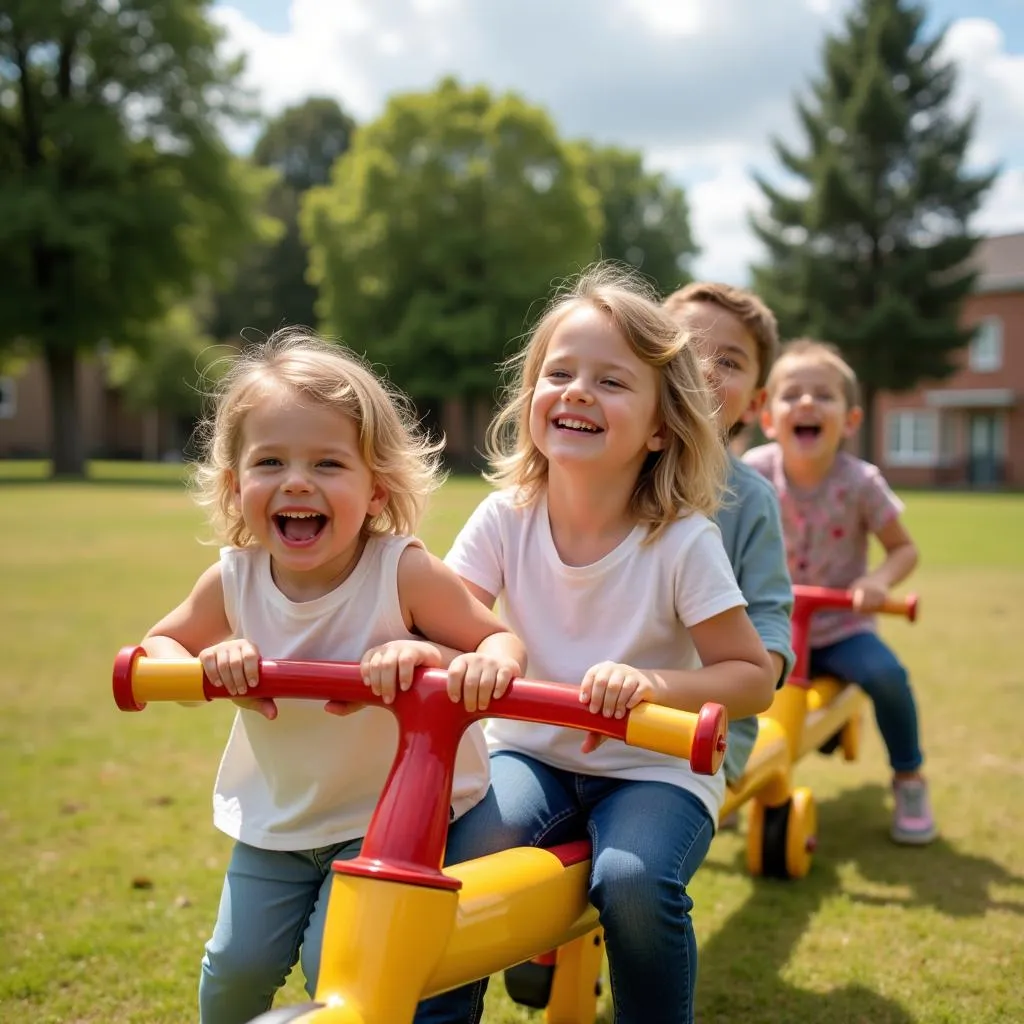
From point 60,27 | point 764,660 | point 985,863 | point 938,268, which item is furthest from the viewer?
point 938,268

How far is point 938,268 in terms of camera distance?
3700 centimetres

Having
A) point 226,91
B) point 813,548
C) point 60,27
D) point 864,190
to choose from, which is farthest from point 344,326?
point 813,548

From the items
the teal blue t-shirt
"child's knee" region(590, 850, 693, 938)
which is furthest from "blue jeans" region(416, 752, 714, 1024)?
the teal blue t-shirt

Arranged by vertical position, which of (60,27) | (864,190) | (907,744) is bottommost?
(907,744)

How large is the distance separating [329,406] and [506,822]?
3.12 feet

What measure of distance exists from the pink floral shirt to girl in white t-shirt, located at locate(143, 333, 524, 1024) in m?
2.40

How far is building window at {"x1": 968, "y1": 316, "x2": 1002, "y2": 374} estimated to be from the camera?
4109 centimetres

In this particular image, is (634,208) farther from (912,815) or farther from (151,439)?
(912,815)

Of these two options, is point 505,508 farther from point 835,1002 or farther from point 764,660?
point 835,1002

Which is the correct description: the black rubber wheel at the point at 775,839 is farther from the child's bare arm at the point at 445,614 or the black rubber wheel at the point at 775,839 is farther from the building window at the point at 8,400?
the building window at the point at 8,400

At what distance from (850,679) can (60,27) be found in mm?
32635

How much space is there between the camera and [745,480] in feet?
10.4

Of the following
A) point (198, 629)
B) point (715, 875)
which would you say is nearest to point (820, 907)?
point (715, 875)

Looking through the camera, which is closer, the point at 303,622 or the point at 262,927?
the point at 262,927
